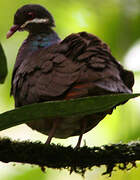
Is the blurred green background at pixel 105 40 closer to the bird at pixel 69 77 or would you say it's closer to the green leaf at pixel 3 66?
the bird at pixel 69 77

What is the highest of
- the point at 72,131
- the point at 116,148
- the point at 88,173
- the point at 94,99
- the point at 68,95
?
the point at 94,99

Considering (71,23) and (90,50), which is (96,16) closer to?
(71,23)

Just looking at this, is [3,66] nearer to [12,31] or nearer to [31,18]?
[12,31]

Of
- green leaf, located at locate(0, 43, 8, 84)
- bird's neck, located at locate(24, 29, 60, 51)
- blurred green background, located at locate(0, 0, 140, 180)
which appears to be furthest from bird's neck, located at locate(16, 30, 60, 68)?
green leaf, located at locate(0, 43, 8, 84)

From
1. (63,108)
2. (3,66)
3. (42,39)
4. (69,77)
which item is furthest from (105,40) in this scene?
(63,108)

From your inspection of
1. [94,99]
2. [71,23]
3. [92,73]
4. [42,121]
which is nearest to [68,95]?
[92,73]

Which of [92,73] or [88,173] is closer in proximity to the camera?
[92,73]
